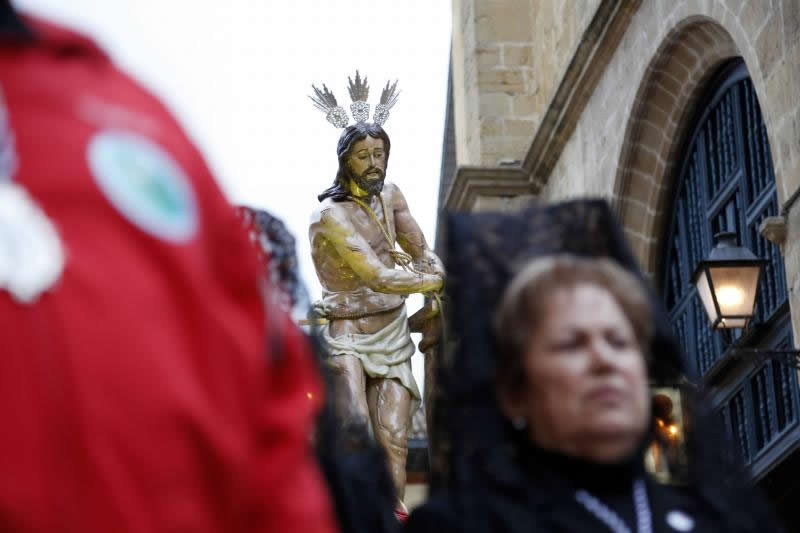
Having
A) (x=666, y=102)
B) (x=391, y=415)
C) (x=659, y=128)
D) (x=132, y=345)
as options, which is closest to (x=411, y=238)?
(x=391, y=415)

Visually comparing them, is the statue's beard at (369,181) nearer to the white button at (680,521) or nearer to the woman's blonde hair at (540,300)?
the woman's blonde hair at (540,300)

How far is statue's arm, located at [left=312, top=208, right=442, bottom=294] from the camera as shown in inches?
393

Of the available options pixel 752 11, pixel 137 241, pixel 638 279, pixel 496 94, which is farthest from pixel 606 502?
pixel 496 94

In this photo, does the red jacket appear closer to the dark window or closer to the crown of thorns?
the crown of thorns

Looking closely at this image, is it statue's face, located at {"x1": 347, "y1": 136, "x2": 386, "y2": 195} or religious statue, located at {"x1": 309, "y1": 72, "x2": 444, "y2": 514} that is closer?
religious statue, located at {"x1": 309, "y1": 72, "x2": 444, "y2": 514}

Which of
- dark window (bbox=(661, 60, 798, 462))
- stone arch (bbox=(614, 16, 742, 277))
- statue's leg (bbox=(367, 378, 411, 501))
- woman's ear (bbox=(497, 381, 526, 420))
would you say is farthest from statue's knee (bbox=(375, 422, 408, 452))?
stone arch (bbox=(614, 16, 742, 277))

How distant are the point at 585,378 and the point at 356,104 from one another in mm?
8380

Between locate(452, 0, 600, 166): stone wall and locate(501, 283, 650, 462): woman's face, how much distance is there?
21774mm

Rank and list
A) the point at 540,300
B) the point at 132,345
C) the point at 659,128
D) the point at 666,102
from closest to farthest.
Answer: the point at 132,345, the point at 540,300, the point at 666,102, the point at 659,128

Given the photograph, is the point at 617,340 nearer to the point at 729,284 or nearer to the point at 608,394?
the point at 608,394

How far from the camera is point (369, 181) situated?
34.3 feet

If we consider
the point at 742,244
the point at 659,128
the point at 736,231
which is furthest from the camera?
the point at 659,128

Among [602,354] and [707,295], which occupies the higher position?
[602,354]

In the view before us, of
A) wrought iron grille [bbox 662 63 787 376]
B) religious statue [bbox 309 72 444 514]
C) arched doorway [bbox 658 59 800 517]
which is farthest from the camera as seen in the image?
wrought iron grille [bbox 662 63 787 376]
